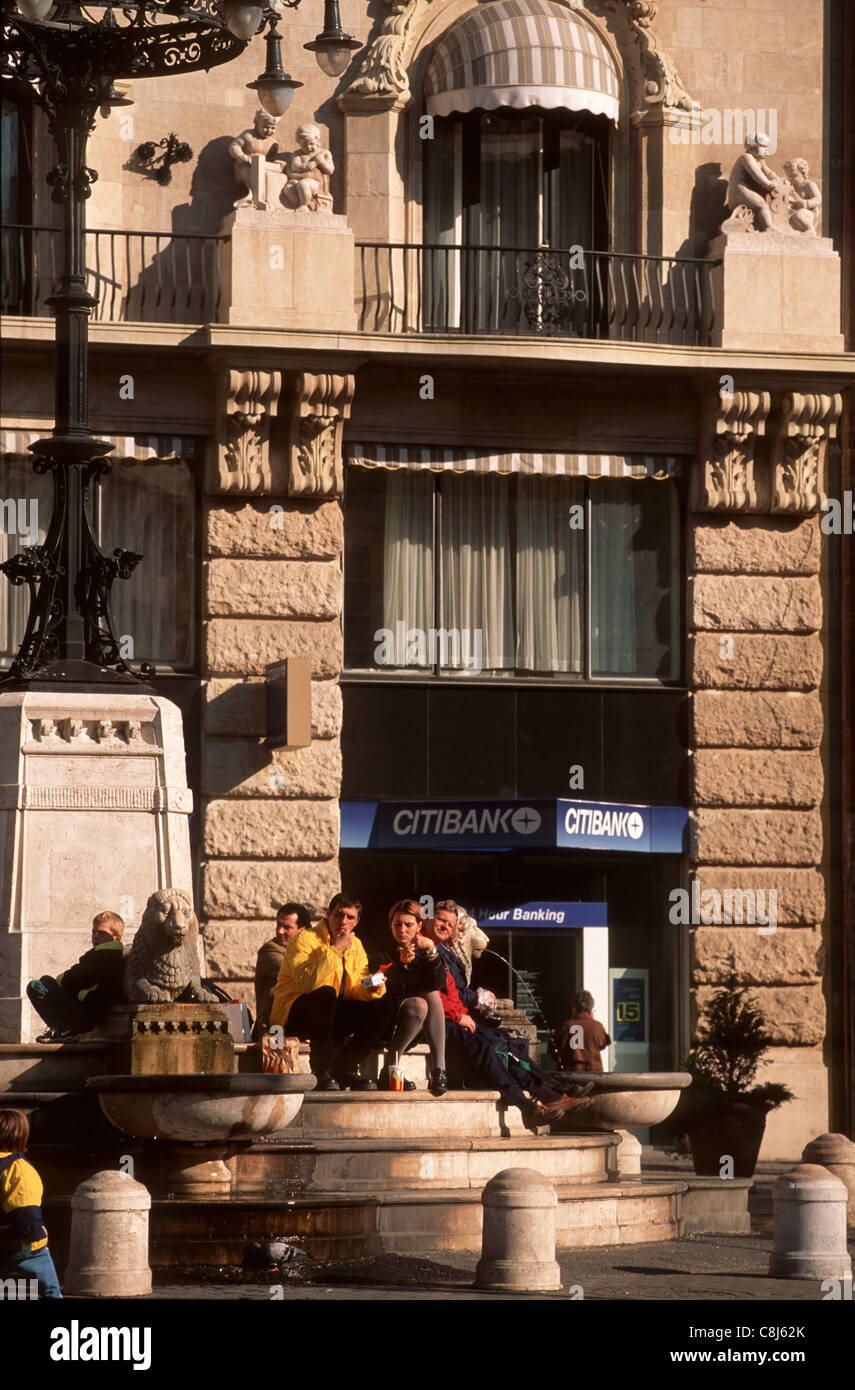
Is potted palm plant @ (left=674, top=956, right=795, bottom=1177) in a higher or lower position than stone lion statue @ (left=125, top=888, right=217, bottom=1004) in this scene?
lower

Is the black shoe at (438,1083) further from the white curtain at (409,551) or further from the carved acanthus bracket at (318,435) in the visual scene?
the white curtain at (409,551)

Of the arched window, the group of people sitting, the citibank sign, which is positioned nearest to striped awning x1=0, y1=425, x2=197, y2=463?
the arched window

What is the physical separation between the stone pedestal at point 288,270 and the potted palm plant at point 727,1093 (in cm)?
770

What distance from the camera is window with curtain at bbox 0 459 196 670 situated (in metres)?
25.7

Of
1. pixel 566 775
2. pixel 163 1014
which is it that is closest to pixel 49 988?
pixel 163 1014

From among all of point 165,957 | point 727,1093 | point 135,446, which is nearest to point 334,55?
point 135,446

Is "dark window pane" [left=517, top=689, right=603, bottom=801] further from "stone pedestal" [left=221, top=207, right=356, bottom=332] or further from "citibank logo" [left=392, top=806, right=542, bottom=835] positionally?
"stone pedestal" [left=221, top=207, right=356, bottom=332]

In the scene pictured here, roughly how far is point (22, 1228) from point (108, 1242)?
1.78 feet

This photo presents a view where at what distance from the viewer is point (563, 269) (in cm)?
2677

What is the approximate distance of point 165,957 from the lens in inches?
608

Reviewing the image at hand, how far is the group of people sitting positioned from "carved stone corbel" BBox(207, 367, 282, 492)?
8.45 m

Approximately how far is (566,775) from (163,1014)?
1132 centimetres

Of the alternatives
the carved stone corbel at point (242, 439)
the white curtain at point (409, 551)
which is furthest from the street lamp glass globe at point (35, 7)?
the white curtain at point (409, 551)

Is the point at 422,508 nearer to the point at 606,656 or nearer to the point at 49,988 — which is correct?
the point at 606,656
